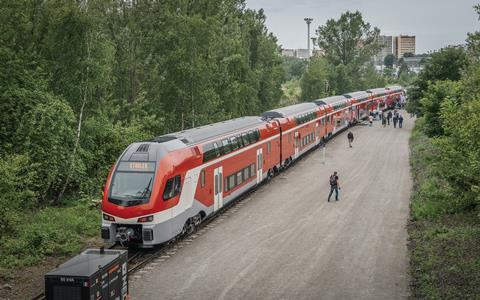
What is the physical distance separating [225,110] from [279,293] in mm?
33269

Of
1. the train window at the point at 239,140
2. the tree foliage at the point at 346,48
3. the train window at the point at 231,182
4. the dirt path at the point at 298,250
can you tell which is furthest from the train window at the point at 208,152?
the tree foliage at the point at 346,48

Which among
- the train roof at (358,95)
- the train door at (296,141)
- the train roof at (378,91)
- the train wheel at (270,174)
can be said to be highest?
the train roof at (378,91)

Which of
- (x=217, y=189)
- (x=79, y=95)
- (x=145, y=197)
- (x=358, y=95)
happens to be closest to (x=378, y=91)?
(x=358, y=95)

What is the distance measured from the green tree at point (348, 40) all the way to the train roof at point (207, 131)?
232 feet

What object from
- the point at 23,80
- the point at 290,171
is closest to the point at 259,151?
the point at 290,171

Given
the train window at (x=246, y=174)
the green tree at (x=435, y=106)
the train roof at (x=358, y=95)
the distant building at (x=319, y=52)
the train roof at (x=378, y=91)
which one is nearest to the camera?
the train window at (x=246, y=174)

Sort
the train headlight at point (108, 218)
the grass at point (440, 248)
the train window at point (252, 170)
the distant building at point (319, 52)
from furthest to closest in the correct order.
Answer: the distant building at point (319, 52), the train window at point (252, 170), the train headlight at point (108, 218), the grass at point (440, 248)

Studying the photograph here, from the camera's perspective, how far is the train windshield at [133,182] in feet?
65.0

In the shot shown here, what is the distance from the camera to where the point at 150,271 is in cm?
1883

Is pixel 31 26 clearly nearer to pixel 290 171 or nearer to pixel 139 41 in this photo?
pixel 139 41

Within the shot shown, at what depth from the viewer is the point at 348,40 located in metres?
100

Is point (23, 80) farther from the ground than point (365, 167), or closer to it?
farther from the ground

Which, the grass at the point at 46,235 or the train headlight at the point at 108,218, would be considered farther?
the train headlight at the point at 108,218

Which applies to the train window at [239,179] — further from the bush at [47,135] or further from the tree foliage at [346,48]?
the tree foliage at [346,48]
